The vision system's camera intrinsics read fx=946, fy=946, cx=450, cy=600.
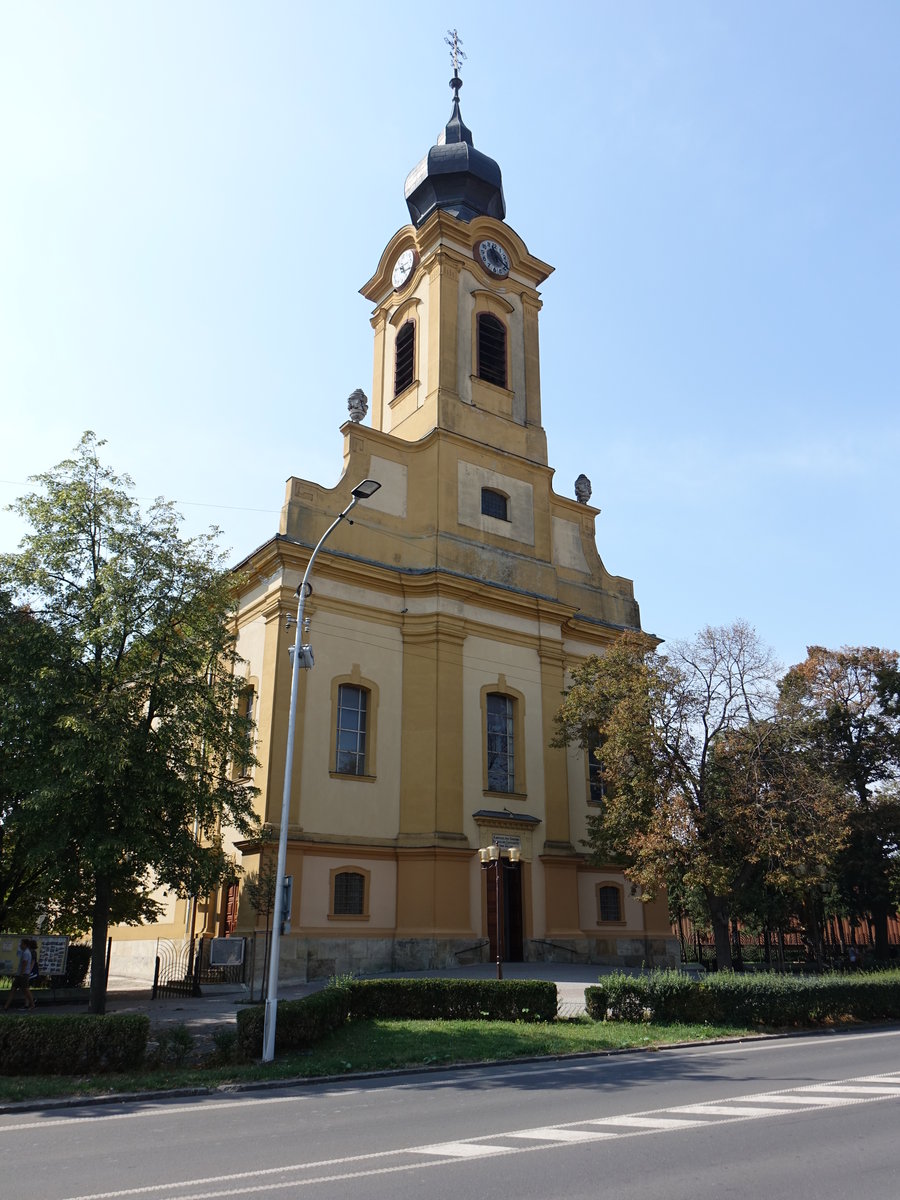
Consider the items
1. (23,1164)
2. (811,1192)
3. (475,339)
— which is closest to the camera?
(811,1192)

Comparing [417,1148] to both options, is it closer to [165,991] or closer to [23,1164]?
[23,1164]

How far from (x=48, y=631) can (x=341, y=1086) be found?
9.85 m

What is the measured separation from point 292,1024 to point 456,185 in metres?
32.6

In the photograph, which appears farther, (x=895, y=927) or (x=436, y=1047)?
(x=895, y=927)

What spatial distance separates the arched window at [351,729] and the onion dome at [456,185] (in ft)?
64.0

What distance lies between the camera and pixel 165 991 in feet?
78.9

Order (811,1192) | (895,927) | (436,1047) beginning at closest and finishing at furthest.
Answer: (811,1192) → (436,1047) → (895,927)

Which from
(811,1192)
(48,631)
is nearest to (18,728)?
(48,631)

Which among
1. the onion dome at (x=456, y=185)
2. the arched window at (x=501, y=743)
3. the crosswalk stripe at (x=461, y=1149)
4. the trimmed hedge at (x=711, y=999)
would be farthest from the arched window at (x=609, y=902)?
the onion dome at (x=456, y=185)

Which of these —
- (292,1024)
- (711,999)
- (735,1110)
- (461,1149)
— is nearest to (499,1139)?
(461,1149)

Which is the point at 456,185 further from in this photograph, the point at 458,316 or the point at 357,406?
the point at 357,406

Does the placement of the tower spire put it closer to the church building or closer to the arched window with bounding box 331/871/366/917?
the church building

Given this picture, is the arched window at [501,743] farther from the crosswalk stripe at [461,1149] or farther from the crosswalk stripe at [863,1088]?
the crosswalk stripe at [461,1149]

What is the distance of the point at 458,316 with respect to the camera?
3425 centimetres
